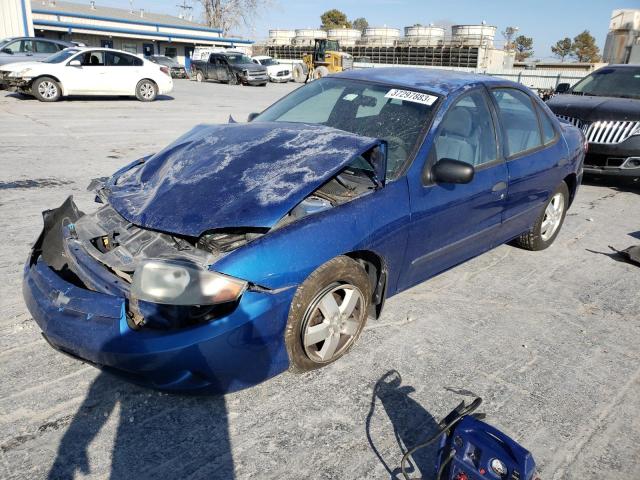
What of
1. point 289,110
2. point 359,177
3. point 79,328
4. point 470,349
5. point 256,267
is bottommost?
point 470,349

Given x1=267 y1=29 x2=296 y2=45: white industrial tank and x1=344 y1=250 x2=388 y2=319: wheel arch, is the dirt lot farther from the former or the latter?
x1=267 y1=29 x2=296 y2=45: white industrial tank

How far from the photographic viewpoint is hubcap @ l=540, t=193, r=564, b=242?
4883mm

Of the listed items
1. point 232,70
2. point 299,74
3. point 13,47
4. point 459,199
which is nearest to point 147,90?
point 13,47

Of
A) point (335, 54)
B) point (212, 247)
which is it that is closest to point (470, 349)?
point (212, 247)

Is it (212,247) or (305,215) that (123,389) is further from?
(305,215)

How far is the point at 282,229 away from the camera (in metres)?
2.60

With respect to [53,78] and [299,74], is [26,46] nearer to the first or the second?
[53,78]

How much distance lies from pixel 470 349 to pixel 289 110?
2245 mm

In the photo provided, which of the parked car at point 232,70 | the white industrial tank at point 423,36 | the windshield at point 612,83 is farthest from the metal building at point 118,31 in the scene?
the windshield at point 612,83

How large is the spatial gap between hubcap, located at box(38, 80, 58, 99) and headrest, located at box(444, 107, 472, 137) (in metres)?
13.6

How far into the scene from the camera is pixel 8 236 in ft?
14.9

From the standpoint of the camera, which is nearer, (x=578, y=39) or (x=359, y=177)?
(x=359, y=177)

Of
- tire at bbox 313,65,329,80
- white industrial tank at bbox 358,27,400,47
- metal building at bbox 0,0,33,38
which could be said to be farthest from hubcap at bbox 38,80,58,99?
white industrial tank at bbox 358,27,400,47

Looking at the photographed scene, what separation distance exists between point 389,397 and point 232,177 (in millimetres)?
1474
